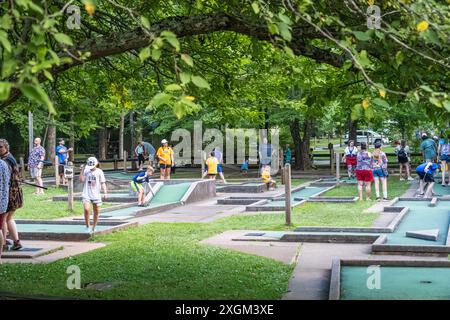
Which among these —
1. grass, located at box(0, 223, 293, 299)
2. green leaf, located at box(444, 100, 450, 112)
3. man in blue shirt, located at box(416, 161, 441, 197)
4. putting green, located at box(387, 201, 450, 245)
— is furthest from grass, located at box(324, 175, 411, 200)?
green leaf, located at box(444, 100, 450, 112)

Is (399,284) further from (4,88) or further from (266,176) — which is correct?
(266,176)

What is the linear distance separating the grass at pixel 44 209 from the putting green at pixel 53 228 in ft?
5.68

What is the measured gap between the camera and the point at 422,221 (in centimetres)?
1545

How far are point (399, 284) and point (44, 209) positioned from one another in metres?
12.8

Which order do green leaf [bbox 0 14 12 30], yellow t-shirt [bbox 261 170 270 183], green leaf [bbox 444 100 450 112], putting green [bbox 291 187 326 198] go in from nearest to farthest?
green leaf [bbox 0 14 12 30], green leaf [bbox 444 100 450 112], putting green [bbox 291 187 326 198], yellow t-shirt [bbox 261 170 270 183]

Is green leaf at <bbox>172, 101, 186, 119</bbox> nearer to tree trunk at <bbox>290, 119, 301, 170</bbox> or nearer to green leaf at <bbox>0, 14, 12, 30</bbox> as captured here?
green leaf at <bbox>0, 14, 12, 30</bbox>

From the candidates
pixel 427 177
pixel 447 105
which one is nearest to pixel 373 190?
pixel 427 177

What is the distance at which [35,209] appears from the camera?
1953cm

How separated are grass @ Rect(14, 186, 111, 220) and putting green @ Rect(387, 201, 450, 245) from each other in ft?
28.9

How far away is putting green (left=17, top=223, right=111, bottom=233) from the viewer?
14381 millimetres

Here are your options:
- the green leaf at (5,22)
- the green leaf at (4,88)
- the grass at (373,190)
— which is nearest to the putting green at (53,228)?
the green leaf at (5,22)

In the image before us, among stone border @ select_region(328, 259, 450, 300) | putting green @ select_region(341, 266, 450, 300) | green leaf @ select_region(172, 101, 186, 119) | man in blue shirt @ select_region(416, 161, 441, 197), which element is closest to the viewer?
green leaf @ select_region(172, 101, 186, 119)

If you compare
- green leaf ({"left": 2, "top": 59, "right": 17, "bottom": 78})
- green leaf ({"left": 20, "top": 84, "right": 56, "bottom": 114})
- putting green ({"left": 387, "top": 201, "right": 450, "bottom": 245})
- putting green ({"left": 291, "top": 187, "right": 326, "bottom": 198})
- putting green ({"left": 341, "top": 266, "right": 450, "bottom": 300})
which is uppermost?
green leaf ({"left": 2, "top": 59, "right": 17, "bottom": 78})
